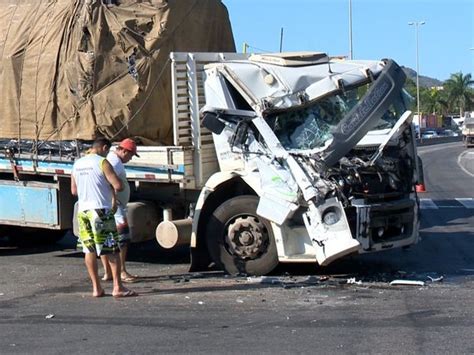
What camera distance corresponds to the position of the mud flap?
8977mm

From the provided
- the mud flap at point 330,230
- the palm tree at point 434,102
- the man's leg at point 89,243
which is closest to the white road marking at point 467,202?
the mud flap at point 330,230

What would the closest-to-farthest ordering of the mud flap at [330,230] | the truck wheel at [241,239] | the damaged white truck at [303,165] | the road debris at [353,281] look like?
the mud flap at [330,230] < the damaged white truck at [303,165] < the road debris at [353,281] < the truck wheel at [241,239]

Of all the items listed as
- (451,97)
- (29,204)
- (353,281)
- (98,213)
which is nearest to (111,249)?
(98,213)

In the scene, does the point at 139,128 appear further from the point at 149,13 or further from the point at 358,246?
the point at 358,246

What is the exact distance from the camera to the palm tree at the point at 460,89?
122 meters

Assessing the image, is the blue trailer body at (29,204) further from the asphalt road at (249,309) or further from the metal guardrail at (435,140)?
the metal guardrail at (435,140)

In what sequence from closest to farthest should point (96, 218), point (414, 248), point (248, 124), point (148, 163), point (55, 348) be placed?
point (55, 348)
point (96, 218)
point (248, 124)
point (148, 163)
point (414, 248)

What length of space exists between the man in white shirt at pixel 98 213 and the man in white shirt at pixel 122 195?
0.61 metres

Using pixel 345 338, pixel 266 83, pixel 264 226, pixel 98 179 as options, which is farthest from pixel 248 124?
pixel 345 338

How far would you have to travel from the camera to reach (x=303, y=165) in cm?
925

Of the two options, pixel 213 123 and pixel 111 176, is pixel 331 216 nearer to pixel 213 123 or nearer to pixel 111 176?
pixel 213 123

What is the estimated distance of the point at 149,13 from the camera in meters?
10.9

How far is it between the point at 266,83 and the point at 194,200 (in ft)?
6.26

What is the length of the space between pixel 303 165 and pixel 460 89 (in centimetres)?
11999
